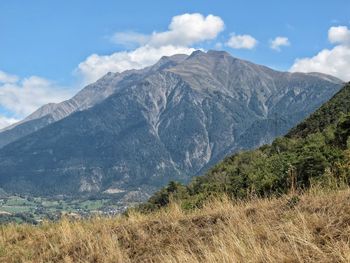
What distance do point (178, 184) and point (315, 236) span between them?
→ 56.1m

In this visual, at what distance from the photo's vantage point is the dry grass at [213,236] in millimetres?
6965

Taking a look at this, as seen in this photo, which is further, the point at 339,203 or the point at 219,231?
the point at 219,231

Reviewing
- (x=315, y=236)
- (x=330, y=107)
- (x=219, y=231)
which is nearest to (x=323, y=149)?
(x=219, y=231)

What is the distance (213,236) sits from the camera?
8609 mm

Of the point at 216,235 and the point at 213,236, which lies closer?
the point at 213,236

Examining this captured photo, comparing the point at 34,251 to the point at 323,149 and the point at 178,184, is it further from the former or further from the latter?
the point at 178,184

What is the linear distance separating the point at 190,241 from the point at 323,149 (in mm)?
14329

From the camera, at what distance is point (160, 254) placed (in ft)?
29.7

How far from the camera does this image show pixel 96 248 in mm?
10195

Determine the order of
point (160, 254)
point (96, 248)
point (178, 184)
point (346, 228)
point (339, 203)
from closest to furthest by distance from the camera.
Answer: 1. point (346, 228)
2. point (339, 203)
3. point (160, 254)
4. point (96, 248)
5. point (178, 184)

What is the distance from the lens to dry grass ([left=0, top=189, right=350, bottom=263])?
22.9 ft

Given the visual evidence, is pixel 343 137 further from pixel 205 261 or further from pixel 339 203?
pixel 205 261

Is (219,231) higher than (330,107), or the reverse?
(330,107)

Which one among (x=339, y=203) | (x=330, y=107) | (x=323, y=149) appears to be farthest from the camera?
A: (x=330, y=107)
